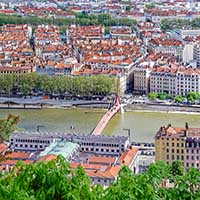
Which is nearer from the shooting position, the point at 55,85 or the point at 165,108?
the point at 165,108

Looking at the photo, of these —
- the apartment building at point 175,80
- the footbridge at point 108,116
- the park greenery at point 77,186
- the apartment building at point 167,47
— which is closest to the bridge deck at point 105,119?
the footbridge at point 108,116

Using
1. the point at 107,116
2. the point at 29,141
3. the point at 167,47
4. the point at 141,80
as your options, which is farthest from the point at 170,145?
the point at 167,47

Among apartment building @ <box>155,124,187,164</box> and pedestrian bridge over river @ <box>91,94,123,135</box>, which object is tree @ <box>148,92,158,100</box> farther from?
apartment building @ <box>155,124,187,164</box>

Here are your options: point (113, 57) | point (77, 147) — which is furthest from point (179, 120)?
point (113, 57)

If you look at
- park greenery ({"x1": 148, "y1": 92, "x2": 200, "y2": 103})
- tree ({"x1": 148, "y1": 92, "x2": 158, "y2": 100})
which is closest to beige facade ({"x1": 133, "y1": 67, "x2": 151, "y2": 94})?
park greenery ({"x1": 148, "y1": 92, "x2": 200, "y2": 103})

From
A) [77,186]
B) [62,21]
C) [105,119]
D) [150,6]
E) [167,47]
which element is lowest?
[150,6]

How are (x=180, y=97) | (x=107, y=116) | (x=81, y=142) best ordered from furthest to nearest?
(x=180, y=97)
(x=107, y=116)
(x=81, y=142)

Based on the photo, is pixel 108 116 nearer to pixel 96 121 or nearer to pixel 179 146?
pixel 96 121
